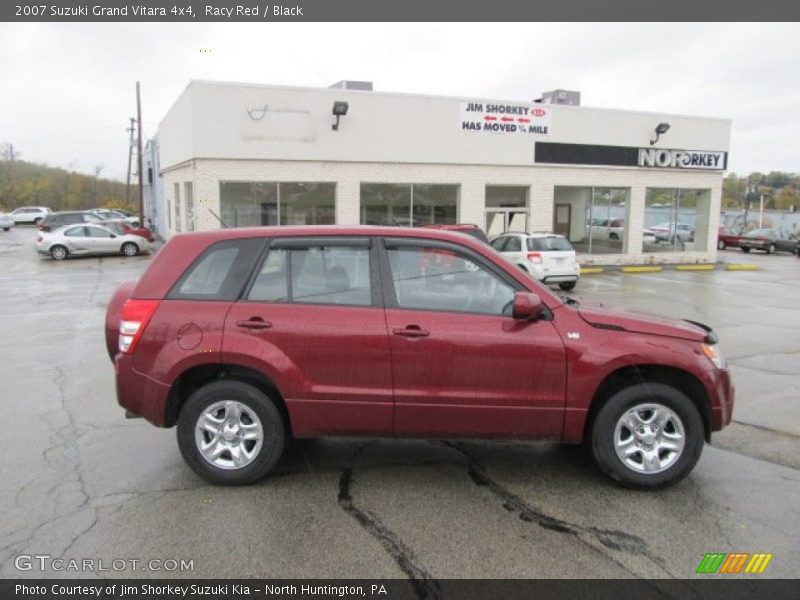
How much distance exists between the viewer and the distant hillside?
72.2 m

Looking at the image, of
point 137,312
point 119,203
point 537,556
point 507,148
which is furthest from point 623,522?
point 119,203

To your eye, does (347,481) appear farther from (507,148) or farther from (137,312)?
(507,148)

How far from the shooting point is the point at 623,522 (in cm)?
377

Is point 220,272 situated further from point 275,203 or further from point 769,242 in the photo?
point 769,242

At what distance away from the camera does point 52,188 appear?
245 ft

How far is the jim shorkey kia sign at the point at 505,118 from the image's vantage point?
20266mm

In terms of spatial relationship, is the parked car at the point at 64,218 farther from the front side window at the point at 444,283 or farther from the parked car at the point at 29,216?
the front side window at the point at 444,283

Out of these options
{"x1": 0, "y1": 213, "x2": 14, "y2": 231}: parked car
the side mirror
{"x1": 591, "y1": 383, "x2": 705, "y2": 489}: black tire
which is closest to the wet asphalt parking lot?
{"x1": 591, "y1": 383, "x2": 705, "y2": 489}: black tire

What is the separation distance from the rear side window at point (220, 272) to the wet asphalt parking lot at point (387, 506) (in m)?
1.30

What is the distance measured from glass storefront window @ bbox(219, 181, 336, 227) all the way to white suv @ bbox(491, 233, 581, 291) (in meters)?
6.45

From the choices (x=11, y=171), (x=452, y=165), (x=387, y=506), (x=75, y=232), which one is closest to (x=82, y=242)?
(x=75, y=232)

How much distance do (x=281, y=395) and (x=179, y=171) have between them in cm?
2213

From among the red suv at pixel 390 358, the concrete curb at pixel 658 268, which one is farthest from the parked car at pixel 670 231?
the red suv at pixel 390 358
